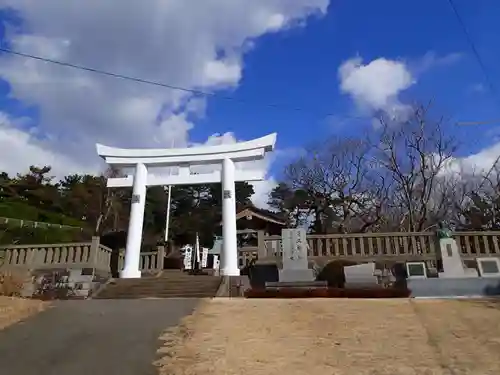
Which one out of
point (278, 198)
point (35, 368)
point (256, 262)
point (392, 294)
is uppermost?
point (278, 198)

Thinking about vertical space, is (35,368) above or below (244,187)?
below

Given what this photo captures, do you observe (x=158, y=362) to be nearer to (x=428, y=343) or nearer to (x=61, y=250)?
Result: (x=428, y=343)

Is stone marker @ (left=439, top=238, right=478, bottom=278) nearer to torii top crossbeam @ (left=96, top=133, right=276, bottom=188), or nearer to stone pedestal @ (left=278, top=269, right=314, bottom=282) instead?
stone pedestal @ (left=278, top=269, right=314, bottom=282)

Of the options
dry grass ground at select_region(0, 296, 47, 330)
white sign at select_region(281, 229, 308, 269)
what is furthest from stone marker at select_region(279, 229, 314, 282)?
dry grass ground at select_region(0, 296, 47, 330)

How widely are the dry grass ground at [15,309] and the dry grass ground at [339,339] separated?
129 inches

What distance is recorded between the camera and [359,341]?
6.22 metres

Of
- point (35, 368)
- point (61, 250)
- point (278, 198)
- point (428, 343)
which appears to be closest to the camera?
point (35, 368)

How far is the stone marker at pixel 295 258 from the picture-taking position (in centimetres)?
1511

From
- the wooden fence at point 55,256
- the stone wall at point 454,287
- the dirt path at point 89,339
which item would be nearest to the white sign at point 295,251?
the stone wall at point 454,287

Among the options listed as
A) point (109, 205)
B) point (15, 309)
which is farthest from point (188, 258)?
point (109, 205)

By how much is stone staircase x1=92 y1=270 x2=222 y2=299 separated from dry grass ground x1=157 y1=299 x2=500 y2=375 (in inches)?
228

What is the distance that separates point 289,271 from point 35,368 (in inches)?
411

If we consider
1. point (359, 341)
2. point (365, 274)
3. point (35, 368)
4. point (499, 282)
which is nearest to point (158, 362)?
point (35, 368)

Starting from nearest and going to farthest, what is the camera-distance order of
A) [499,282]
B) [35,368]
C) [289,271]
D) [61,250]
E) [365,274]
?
[35,368]
[499,282]
[365,274]
[289,271]
[61,250]
